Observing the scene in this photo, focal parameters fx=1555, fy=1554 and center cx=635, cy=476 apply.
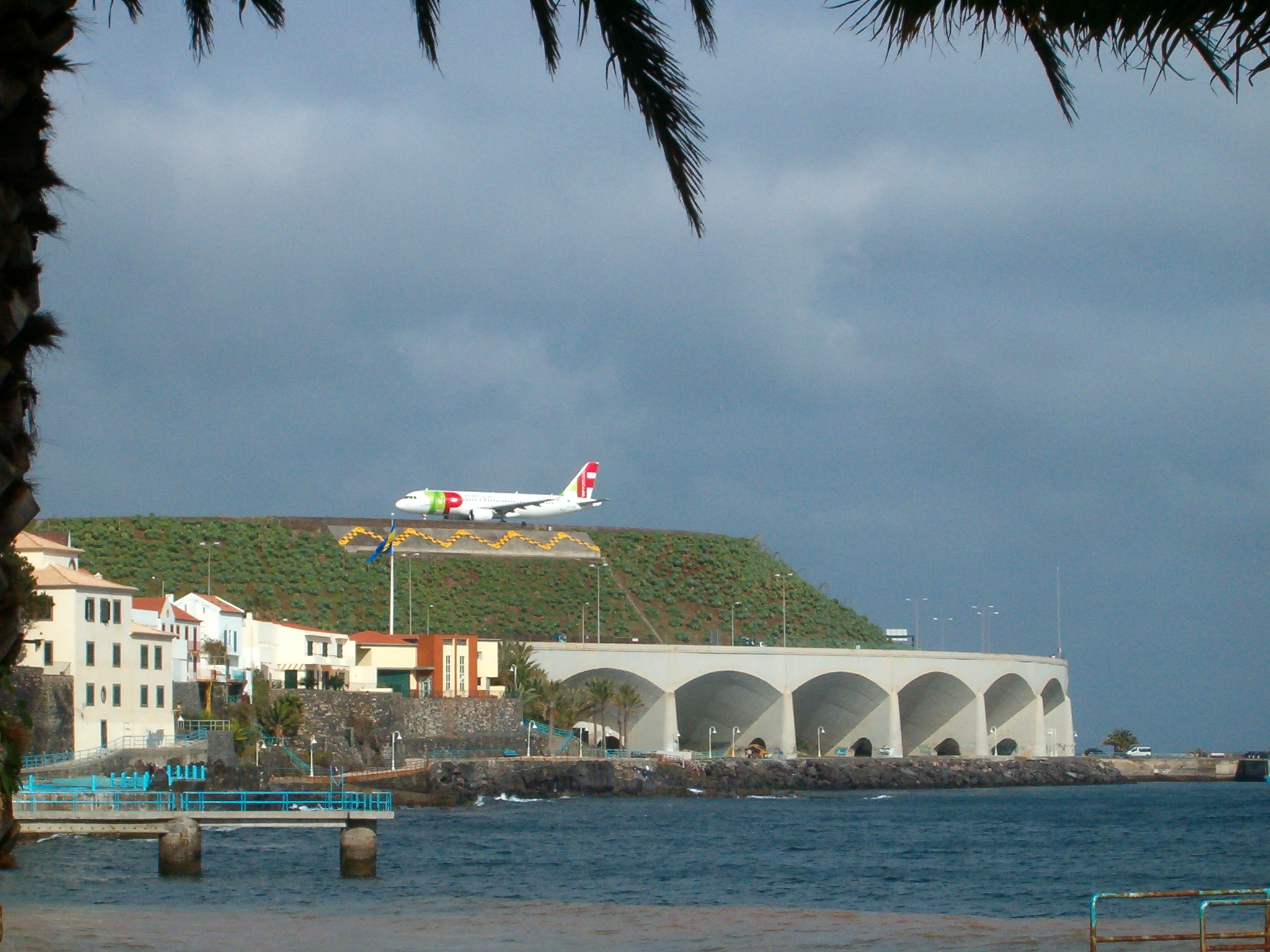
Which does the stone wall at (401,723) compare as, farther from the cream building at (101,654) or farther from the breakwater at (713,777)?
the cream building at (101,654)

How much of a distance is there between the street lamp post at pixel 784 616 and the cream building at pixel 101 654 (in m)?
51.4

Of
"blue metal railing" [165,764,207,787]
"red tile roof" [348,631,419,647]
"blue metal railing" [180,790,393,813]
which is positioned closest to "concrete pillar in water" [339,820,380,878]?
"blue metal railing" [180,790,393,813]

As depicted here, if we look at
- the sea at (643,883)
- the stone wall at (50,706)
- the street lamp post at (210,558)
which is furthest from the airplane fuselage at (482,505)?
the stone wall at (50,706)

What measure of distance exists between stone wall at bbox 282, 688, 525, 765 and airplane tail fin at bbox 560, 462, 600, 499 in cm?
4313

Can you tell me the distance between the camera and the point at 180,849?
1316 inches

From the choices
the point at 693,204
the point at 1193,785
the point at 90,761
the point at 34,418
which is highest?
the point at 693,204

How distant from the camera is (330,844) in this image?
146 ft

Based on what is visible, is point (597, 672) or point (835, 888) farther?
point (597, 672)

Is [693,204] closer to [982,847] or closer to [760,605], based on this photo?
[982,847]

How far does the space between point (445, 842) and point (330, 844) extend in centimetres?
327

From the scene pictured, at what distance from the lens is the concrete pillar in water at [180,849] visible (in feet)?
110

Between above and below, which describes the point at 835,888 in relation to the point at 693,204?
below

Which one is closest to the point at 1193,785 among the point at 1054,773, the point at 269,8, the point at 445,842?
the point at 1054,773

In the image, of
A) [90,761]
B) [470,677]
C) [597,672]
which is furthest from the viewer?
[597,672]
